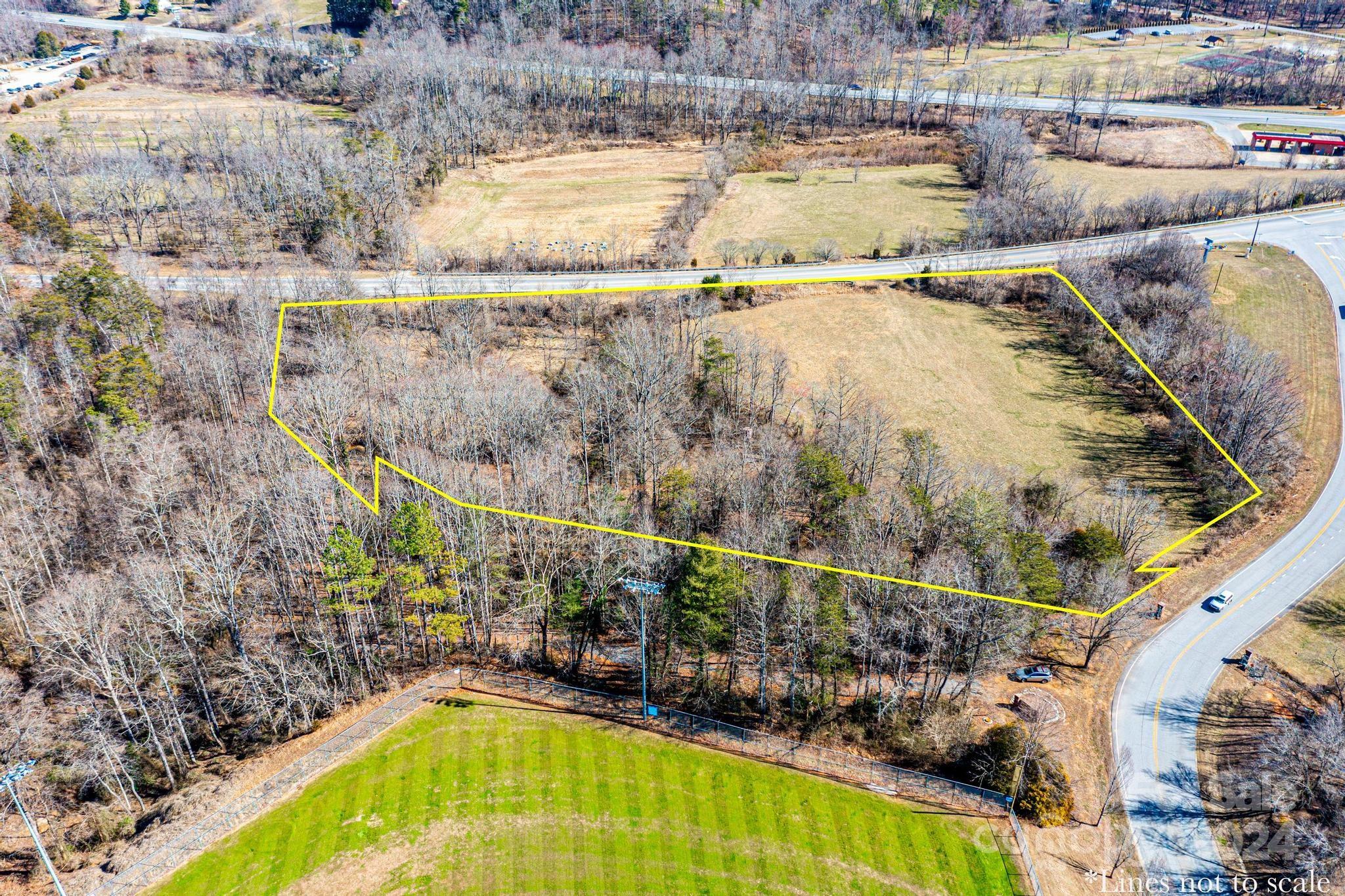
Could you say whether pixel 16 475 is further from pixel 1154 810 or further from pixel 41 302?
pixel 1154 810

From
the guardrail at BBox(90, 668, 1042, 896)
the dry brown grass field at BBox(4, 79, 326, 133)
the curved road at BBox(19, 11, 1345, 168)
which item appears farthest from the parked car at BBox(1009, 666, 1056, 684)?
the dry brown grass field at BBox(4, 79, 326, 133)

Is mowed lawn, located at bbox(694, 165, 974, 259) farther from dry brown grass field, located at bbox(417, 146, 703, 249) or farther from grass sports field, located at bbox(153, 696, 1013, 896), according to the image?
grass sports field, located at bbox(153, 696, 1013, 896)

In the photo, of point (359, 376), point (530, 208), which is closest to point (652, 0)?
point (530, 208)

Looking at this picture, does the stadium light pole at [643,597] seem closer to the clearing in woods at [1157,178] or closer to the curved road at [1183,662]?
the curved road at [1183,662]

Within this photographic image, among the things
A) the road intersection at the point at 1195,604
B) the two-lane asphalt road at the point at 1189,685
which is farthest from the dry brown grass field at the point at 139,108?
the two-lane asphalt road at the point at 1189,685

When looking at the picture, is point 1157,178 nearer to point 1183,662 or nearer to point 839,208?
point 839,208

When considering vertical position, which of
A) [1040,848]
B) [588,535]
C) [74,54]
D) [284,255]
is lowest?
[1040,848]
